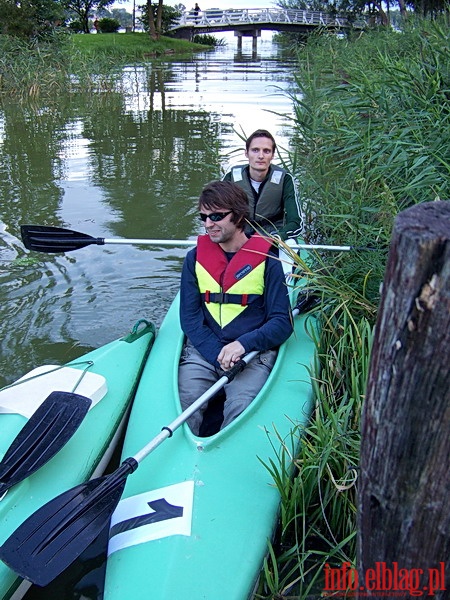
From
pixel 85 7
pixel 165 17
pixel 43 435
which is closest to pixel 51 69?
pixel 43 435

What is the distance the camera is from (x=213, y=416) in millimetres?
2762

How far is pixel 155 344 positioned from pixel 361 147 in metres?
1.76

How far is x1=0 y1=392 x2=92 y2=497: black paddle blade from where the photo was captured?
2198 millimetres

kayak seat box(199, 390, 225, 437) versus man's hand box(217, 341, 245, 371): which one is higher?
man's hand box(217, 341, 245, 371)

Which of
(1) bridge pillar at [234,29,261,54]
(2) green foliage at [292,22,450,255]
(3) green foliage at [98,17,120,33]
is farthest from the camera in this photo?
(1) bridge pillar at [234,29,261,54]

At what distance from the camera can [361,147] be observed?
138 inches

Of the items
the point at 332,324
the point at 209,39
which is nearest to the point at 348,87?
the point at 332,324

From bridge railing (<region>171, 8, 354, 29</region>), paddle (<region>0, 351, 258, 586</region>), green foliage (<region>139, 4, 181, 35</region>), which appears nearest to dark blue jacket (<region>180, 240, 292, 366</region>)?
paddle (<region>0, 351, 258, 586</region>)

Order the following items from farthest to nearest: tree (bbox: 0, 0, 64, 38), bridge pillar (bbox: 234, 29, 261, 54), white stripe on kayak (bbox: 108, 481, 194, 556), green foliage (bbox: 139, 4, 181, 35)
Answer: bridge pillar (bbox: 234, 29, 261, 54)
green foliage (bbox: 139, 4, 181, 35)
tree (bbox: 0, 0, 64, 38)
white stripe on kayak (bbox: 108, 481, 194, 556)

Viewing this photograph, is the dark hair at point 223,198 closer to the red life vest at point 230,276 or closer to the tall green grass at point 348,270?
the red life vest at point 230,276

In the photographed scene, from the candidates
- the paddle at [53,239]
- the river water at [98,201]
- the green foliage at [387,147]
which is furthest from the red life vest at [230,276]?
the river water at [98,201]

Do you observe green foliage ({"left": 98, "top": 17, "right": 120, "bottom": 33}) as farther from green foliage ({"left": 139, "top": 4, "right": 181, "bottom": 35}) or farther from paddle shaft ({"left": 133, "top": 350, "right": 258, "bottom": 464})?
paddle shaft ({"left": 133, "top": 350, "right": 258, "bottom": 464})

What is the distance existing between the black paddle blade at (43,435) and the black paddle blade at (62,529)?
0.90ft

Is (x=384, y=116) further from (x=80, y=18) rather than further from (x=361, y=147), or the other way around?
(x=80, y=18)
